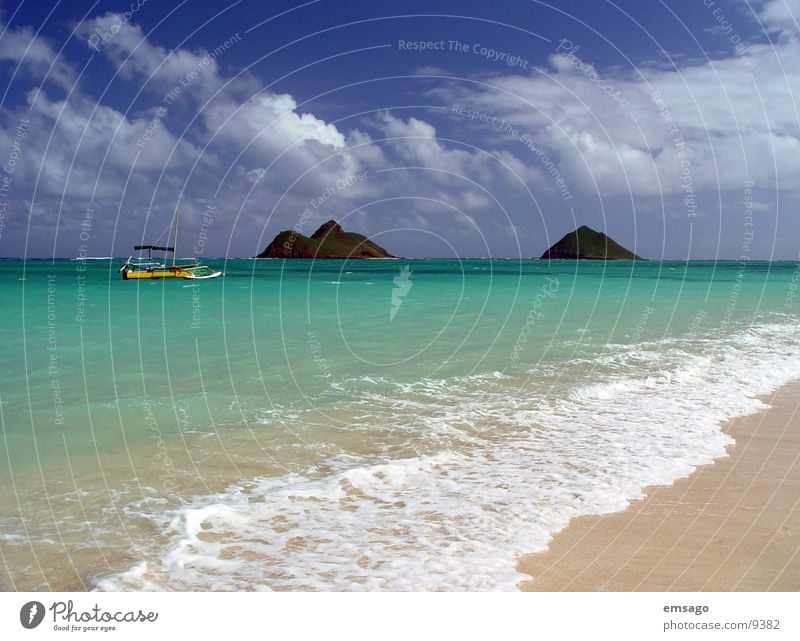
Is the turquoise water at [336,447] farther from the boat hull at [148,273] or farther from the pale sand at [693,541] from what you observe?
the boat hull at [148,273]

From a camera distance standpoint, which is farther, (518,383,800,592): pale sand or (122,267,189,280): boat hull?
(122,267,189,280): boat hull

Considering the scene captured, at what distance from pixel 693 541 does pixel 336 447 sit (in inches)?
194

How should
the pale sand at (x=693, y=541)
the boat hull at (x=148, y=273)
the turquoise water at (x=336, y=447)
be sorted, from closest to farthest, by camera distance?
the pale sand at (x=693, y=541) < the turquoise water at (x=336, y=447) < the boat hull at (x=148, y=273)

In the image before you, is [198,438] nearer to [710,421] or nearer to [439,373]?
[439,373]

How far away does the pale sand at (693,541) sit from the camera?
5.01m

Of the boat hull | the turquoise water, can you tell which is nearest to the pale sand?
the turquoise water

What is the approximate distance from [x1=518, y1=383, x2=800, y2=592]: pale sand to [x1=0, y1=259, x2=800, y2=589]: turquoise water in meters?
0.31

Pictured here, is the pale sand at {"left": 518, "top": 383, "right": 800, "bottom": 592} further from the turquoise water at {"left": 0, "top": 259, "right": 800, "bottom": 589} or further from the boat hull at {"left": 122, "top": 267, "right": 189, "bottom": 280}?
the boat hull at {"left": 122, "top": 267, "right": 189, "bottom": 280}

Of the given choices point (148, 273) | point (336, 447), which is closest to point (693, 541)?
point (336, 447)

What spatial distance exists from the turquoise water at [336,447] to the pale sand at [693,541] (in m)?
0.31

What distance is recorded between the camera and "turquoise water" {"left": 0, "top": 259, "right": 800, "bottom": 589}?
18.0ft

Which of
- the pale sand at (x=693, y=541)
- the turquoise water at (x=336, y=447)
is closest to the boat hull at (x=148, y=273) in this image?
the turquoise water at (x=336, y=447)

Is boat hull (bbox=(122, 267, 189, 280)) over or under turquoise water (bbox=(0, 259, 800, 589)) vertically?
over

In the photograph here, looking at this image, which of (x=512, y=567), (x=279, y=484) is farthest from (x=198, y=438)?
(x=512, y=567)
